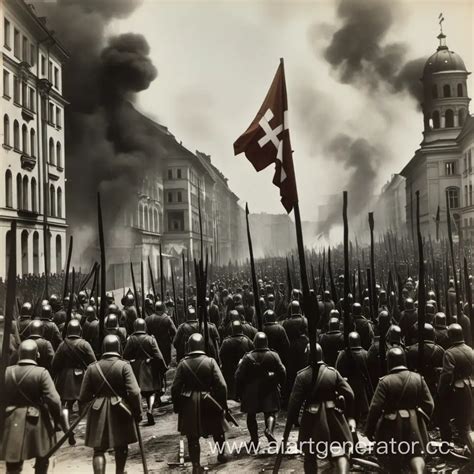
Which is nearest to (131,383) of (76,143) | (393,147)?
(393,147)

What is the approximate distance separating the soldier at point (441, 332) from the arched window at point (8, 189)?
349 inches

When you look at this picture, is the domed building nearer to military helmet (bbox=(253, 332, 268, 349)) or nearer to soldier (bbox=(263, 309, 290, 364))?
soldier (bbox=(263, 309, 290, 364))

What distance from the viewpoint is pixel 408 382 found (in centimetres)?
513

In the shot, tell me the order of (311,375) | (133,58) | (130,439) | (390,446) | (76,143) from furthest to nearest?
(76,143), (133,58), (130,439), (311,375), (390,446)

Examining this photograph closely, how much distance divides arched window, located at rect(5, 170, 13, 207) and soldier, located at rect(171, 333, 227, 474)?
22.3 feet

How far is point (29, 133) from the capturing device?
12922mm

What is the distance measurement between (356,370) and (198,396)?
2.29 m

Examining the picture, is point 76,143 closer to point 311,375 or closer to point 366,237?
point 311,375

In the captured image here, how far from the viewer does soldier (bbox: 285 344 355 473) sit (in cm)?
536

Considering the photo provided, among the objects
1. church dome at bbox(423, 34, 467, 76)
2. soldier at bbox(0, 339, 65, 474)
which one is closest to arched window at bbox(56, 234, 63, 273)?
soldier at bbox(0, 339, 65, 474)

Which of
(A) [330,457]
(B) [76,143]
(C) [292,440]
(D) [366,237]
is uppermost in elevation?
(B) [76,143]

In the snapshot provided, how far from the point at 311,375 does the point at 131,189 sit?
757 inches

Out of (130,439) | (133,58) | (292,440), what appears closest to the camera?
(130,439)

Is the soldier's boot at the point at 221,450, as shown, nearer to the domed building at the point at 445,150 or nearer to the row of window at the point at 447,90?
the domed building at the point at 445,150
